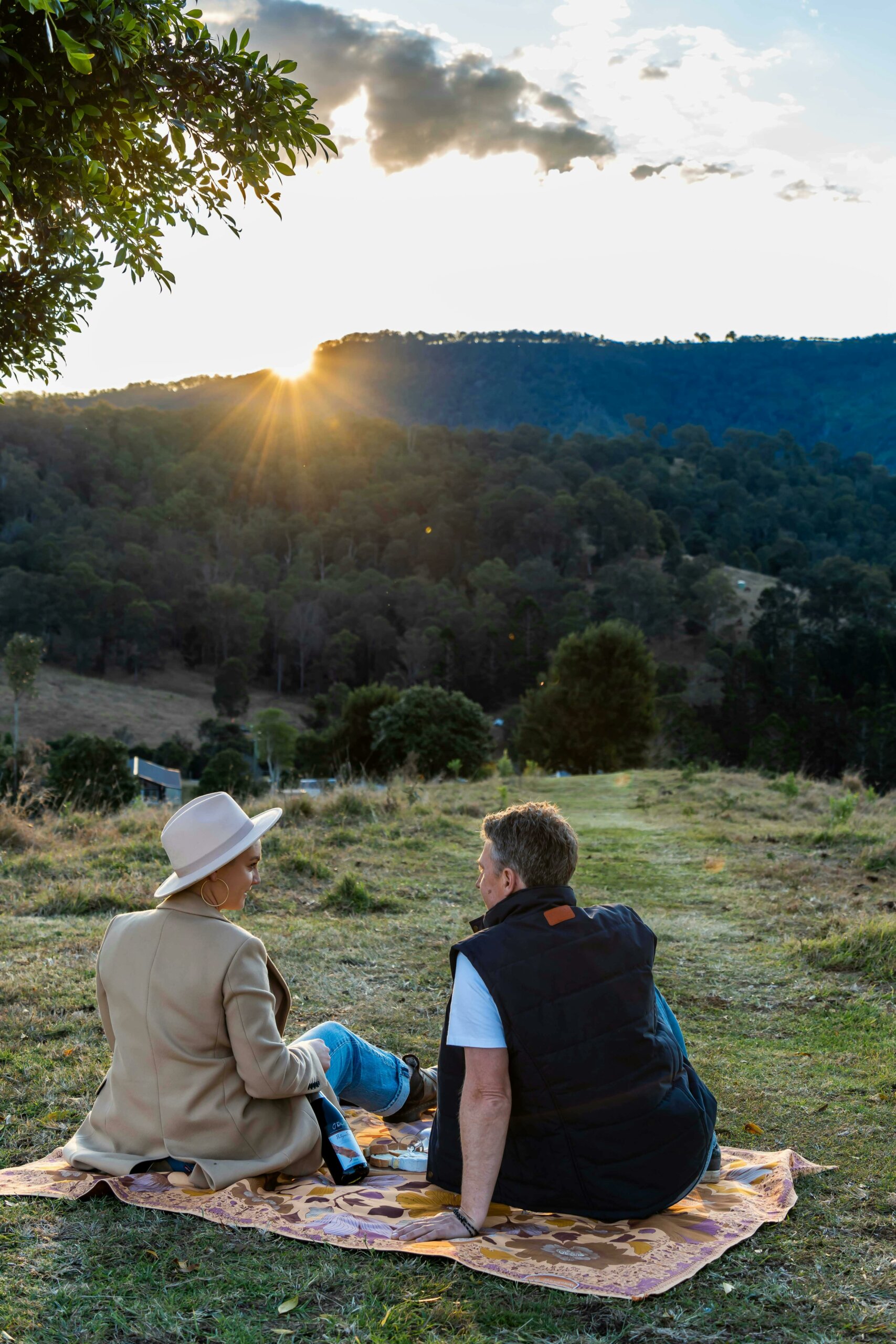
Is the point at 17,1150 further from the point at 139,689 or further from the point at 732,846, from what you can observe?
the point at 139,689

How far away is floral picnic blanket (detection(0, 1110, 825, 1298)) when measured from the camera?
2.50 m

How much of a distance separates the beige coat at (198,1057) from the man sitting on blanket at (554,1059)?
49 cm

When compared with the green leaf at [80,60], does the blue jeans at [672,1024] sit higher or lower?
lower

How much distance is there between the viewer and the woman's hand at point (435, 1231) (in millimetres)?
2637

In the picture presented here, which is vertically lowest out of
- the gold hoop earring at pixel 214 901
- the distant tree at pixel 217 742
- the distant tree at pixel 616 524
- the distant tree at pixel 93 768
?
the distant tree at pixel 217 742

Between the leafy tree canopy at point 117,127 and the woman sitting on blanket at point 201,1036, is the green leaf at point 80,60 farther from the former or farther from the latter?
the woman sitting on blanket at point 201,1036

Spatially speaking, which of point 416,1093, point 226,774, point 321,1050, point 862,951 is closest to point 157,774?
point 226,774

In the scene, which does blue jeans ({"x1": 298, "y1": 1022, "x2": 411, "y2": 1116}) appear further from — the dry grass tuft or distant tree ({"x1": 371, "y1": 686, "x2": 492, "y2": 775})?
distant tree ({"x1": 371, "y1": 686, "x2": 492, "y2": 775})

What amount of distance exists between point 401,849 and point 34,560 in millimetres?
71715

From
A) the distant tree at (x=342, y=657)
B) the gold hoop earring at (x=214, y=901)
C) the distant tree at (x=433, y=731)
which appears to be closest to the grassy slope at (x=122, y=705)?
the distant tree at (x=342, y=657)

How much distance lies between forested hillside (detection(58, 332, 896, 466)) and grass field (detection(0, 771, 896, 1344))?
568 feet

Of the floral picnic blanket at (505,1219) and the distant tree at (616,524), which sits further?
the distant tree at (616,524)

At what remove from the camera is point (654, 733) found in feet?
115

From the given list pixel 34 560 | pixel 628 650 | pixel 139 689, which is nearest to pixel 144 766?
pixel 628 650
